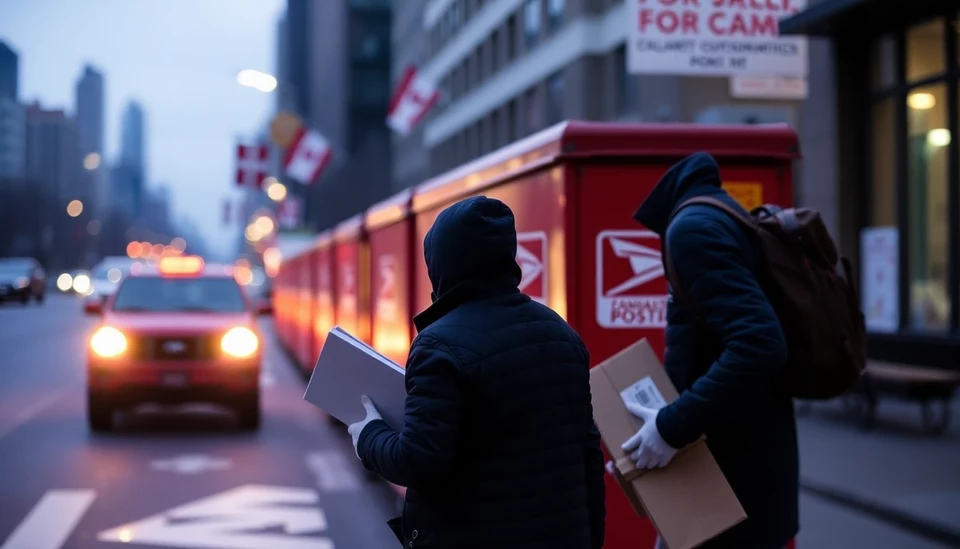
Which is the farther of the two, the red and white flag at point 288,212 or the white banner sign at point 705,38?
the red and white flag at point 288,212

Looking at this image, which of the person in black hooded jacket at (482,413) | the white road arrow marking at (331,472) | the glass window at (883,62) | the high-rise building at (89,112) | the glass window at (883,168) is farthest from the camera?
the high-rise building at (89,112)

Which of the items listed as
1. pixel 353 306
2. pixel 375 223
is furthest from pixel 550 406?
pixel 353 306

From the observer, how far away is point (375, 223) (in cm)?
1046

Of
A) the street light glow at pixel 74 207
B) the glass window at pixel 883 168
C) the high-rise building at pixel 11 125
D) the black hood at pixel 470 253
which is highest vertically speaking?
the street light glow at pixel 74 207

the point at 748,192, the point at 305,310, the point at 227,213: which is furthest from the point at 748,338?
the point at 227,213

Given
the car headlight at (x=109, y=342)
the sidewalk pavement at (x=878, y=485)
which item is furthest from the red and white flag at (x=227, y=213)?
the sidewalk pavement at (x=878, y=485)

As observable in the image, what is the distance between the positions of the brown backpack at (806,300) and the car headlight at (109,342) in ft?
30.7

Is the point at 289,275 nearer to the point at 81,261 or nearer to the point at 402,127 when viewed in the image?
the point at 402,127

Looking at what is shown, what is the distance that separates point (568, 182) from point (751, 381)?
213 cm

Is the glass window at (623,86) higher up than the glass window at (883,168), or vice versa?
the glass window at (623,86)

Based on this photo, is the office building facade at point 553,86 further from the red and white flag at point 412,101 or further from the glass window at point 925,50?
the red and white flag at point 412,101

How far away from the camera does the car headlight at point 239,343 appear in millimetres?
12297

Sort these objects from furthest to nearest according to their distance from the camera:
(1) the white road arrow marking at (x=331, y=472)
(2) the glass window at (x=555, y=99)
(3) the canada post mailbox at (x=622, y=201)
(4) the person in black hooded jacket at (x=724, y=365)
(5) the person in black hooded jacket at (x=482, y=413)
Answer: (2) the glass window at (x=555, y=99) < (1) the white road arrow marking at (x=331, y=472) < (3) the canada post mailbox at (x=622, y=201) < (4) the person in black hooded jacket at (x=724, y=365) < (5) the person in black hooded jacket at (x=482, y=413)

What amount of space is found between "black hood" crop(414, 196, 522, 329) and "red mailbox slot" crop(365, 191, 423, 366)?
15.5 feet
